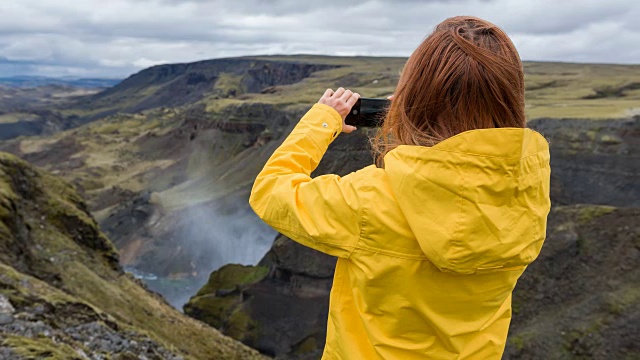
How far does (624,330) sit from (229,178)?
164 ft

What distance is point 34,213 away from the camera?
56.7ft

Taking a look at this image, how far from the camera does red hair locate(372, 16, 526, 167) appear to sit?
2219 millimetres

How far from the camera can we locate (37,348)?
605cm

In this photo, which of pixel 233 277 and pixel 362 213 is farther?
pixel 233 277

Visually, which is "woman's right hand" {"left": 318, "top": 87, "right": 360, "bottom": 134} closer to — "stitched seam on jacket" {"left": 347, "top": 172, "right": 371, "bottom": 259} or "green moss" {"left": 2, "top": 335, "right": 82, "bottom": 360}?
"stitched seam on jacket" {"left": 347, "top": 172, "right": 371, "bottom": 259}

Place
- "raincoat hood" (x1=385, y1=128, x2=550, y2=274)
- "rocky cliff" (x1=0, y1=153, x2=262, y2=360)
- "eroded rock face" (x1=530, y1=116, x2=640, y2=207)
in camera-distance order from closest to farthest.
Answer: "raincoat hood" (x1=385, y1=128, x2=550, y2=274)
"rocky cliff" (x1=0, y1=153, x2=262, y2=360)
"eroded rock face" (x1=530, y1=116, x2=640, y2=207)

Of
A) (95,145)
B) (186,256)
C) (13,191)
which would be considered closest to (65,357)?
(13,191)

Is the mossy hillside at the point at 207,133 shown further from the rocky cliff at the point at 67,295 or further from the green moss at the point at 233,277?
the rocky cliff at the point at 67,295

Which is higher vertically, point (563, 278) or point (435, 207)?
point (435, 207)

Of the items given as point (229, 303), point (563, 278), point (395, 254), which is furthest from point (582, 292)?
point (395, 254)

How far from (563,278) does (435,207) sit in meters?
20.7

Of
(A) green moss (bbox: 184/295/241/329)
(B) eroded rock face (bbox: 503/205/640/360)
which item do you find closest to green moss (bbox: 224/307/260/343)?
(A) green moss (bbox: 184/295/241/329)

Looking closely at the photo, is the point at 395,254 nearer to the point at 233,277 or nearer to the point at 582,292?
the point at 582,292

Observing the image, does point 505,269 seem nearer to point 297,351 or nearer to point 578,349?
point 578,349
